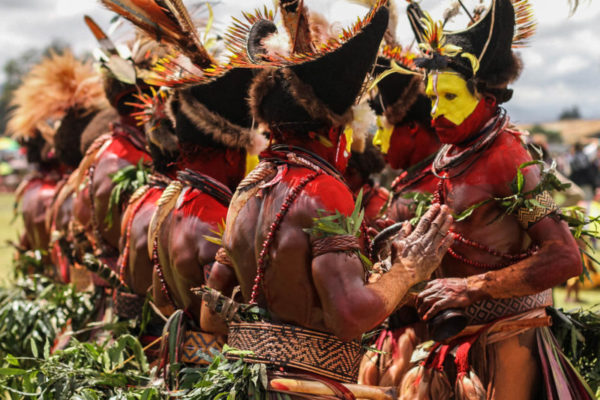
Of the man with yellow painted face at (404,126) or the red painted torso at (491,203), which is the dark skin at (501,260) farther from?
the man with yellow painted face at (404,126)

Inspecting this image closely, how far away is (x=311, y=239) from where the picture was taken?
267 centimetres

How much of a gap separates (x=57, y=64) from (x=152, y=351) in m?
3.84

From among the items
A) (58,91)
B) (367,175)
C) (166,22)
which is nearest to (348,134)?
(166,22)

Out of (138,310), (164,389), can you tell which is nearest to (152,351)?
(138,310)

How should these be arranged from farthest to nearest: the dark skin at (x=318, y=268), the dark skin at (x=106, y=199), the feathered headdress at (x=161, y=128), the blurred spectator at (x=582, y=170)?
the blurred spectator at (x=582, y=170) < the dark skin at (x=106, y=199) < the feathered headdress at (x=161, y=128) < the dark skin at (x=318, y=268)

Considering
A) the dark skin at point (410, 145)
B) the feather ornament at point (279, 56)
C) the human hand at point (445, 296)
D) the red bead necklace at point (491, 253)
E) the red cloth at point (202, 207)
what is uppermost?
the feather ornament at point (279, 56)

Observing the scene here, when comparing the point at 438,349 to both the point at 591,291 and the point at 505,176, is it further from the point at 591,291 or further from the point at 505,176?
the point at 591,291

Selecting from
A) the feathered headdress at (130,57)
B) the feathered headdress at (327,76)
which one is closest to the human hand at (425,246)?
the feathered headdress at (327,76)

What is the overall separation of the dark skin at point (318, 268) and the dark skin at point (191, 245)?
60 centimetres

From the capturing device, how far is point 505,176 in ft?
11.3

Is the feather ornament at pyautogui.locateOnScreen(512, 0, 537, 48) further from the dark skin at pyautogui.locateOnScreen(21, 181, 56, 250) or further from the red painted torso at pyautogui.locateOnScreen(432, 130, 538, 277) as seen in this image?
the dark skin at pyautogui.locateOnScreen(21, 181, 56, 250)

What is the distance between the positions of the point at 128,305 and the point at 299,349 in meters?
2.23

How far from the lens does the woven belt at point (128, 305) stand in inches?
182

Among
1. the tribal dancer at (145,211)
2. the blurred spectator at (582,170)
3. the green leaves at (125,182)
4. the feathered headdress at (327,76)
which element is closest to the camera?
the feathered headdress at (327,76)
